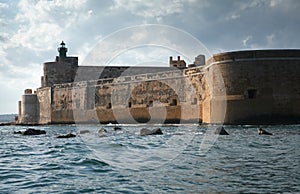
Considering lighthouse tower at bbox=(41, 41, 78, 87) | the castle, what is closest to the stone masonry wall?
the castle

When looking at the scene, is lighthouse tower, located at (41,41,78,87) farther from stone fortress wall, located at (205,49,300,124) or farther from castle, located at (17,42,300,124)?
stone fortress wall, located at (205,49,300,124)

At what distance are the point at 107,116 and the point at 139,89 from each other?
4562mm

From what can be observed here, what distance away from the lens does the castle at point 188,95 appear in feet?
73.5

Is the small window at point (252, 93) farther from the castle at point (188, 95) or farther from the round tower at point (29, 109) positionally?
the round tower at point (29, 109)

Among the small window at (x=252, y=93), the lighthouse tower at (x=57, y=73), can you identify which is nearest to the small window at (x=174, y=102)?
the small window at (x=252, y=93)

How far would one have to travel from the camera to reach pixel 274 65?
22609 millimetres

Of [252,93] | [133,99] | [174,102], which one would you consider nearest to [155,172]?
[252,93]

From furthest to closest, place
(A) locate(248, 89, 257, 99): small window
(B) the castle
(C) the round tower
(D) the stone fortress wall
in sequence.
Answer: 1. (C) the round tower
2. (A) locate(248, 89, 257, 99): small window
3. (B) the castle
4. (D) the stone fortress wall

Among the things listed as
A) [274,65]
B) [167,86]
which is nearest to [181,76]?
[167,86]

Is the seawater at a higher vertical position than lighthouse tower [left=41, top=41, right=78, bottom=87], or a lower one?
lower

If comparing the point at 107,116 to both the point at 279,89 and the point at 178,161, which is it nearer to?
the point at 279,89

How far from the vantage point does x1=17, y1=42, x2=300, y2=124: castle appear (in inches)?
882

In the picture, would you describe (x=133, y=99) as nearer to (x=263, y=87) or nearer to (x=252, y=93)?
(x=252, y=93)

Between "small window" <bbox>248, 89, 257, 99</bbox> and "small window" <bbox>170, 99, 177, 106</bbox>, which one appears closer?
"small window" <bbox>248, 89, 257, 99</bbox>
